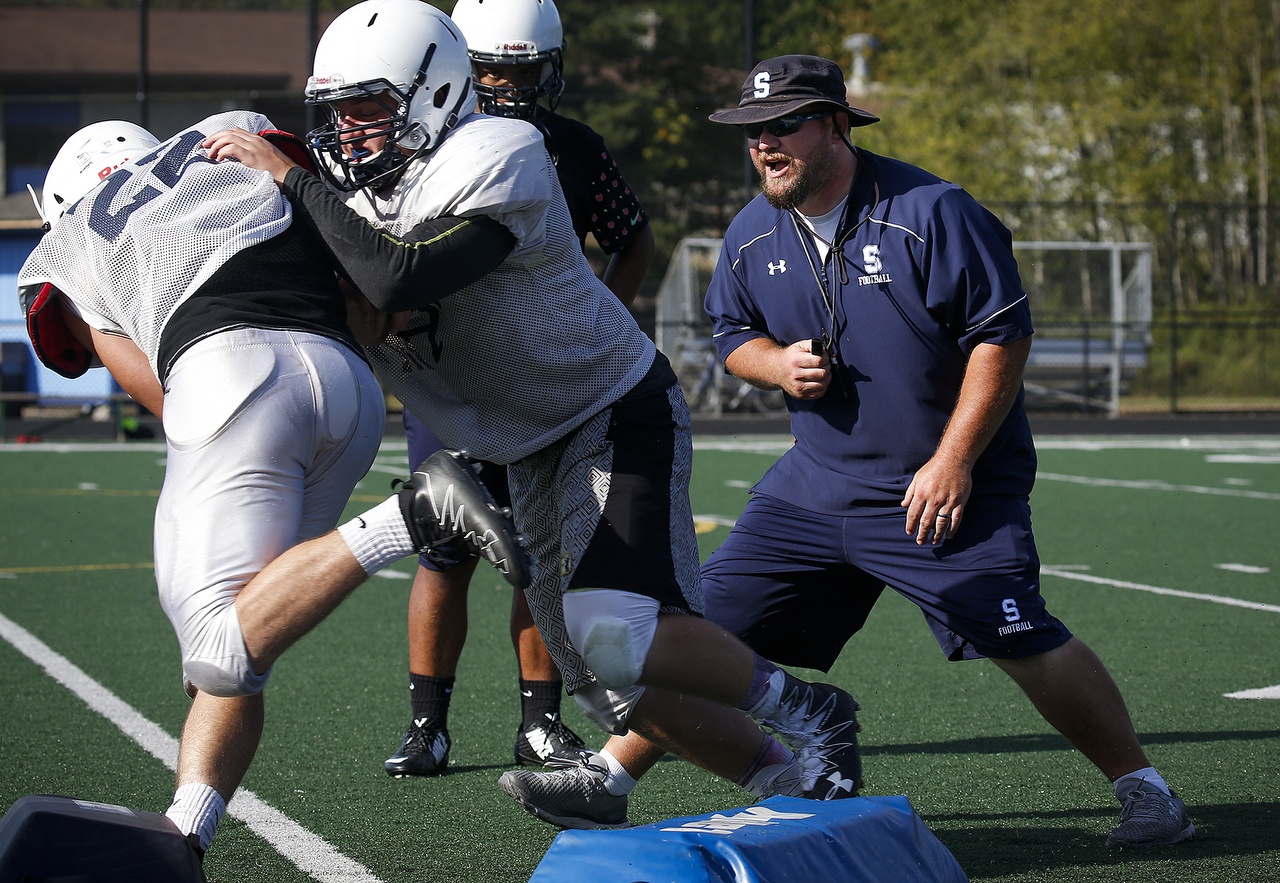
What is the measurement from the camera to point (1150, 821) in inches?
134

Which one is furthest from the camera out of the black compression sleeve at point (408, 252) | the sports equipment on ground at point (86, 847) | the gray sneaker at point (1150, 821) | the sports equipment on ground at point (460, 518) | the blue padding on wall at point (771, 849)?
the gray sneaker at point (1150, 821)

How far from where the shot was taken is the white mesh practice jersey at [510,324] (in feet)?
9.86

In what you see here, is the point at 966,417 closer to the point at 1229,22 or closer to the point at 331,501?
the point at 331,501

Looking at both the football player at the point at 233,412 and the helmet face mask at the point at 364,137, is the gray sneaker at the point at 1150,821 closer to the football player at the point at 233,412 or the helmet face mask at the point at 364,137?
the football player at the point at 233,412

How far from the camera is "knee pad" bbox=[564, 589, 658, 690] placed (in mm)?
3074

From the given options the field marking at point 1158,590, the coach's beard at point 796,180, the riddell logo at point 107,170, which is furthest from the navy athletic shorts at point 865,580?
the field marking at point 1158,590

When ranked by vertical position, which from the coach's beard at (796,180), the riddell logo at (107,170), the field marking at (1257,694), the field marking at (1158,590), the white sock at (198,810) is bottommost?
the field marking at (1158,590)

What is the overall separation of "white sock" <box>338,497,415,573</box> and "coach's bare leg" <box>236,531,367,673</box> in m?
0.02

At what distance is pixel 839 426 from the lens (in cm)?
371

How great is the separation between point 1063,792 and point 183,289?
8.44ft

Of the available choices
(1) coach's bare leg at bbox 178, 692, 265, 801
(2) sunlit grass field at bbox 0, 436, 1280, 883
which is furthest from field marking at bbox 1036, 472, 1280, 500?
(1) coach's bare leg at bbox 178, 692, 265, 801

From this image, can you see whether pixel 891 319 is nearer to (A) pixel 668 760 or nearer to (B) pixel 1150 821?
(B) pixel 1150 821

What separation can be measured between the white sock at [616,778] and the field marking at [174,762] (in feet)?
2.06

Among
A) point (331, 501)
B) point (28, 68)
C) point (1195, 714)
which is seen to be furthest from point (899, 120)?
point (331, 501)
